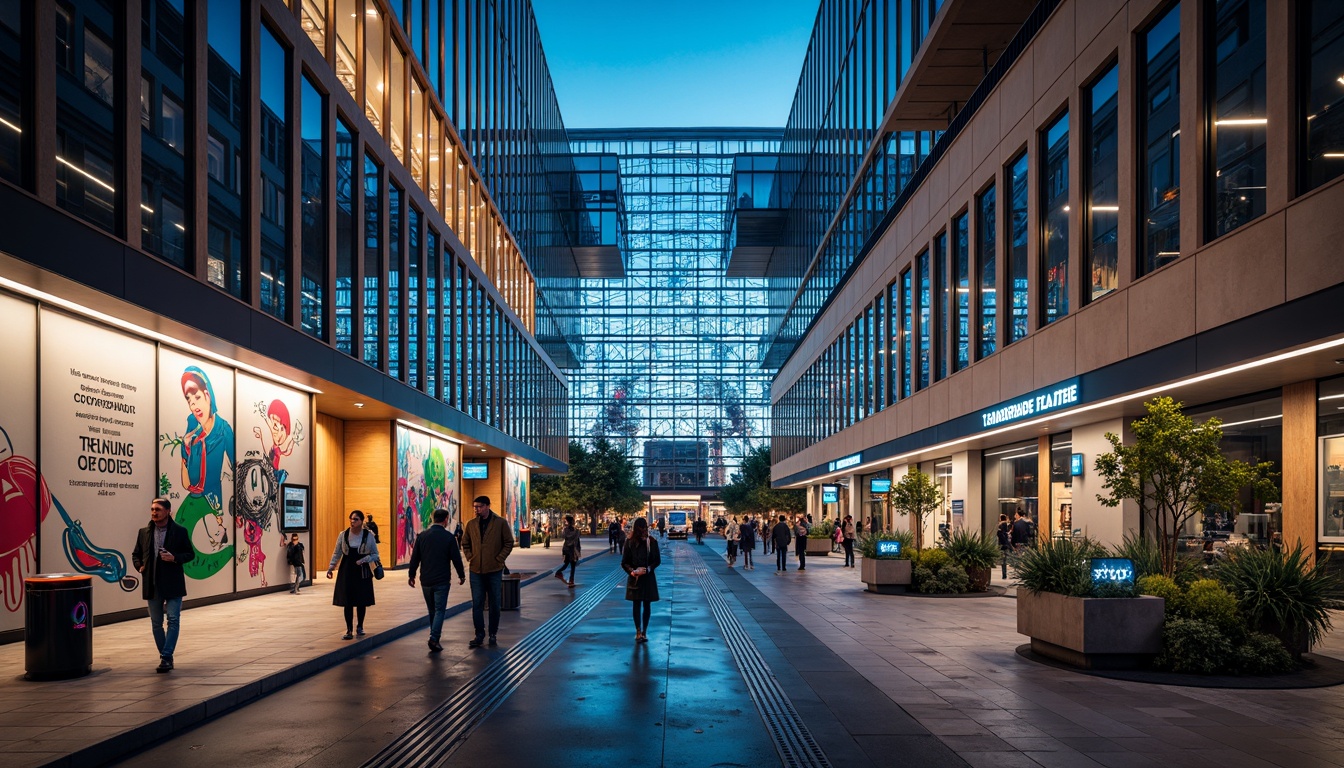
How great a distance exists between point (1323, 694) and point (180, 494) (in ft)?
54.0

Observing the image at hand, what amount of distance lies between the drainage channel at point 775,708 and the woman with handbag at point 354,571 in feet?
16.2

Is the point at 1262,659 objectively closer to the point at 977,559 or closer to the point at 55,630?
the point at 977,559

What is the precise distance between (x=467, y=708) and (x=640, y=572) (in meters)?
5.38

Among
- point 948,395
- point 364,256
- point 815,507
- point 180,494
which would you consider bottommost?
point 815,507

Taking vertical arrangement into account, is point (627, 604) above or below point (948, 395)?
below

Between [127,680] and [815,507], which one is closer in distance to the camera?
[127,680]

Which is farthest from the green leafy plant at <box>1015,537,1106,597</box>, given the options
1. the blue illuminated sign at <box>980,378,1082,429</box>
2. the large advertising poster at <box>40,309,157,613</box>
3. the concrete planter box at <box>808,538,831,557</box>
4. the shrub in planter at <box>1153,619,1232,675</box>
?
the concrete planter box at <box>808,538,831,557</box>

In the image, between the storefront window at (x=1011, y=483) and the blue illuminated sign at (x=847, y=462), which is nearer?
the storefront window at (x=1011, y=483)

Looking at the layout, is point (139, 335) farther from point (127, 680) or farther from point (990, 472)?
point (990, 472)

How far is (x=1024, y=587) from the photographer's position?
13.4m

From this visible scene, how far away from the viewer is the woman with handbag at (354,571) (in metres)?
14.1

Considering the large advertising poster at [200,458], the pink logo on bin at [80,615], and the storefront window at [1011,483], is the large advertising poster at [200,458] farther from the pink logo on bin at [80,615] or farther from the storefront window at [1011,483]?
the storefront window at [1011,483]

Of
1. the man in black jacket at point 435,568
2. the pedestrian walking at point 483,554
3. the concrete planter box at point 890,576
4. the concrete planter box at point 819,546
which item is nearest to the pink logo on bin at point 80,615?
the man in black jacket at point 435,568

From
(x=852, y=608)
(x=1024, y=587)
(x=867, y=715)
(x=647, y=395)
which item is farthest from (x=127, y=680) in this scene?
(x=647, y=395)
